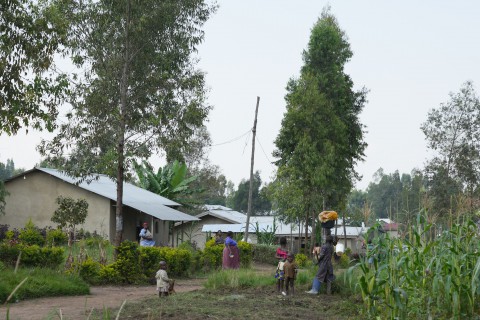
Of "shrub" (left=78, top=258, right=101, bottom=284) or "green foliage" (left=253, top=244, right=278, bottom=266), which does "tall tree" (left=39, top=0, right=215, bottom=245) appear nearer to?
"shrub" (left=78, top=258, right=101, bottom=284)

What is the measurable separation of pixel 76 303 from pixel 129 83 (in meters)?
12.8

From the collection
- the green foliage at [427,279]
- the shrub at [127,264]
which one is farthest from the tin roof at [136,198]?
the green foliage at [427,279]

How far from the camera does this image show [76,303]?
15.4 metres

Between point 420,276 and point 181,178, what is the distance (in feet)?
116

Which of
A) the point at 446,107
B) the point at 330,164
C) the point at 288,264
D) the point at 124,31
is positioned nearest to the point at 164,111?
the point at 124,31

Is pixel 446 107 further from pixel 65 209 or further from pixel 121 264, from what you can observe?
pixel 121 264

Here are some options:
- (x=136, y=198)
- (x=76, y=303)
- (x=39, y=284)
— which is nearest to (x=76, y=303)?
(x=76, y=303)

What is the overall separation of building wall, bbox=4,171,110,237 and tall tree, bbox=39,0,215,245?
10079mm

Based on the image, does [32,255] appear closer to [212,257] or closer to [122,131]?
[122,131]

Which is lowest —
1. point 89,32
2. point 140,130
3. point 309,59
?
point 140,130

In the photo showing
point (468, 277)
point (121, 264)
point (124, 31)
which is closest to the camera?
point (468, 277)

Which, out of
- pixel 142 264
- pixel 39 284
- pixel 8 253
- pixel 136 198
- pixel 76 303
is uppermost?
pixel 136 198

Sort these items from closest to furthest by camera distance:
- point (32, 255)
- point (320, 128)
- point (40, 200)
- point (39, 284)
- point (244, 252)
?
point (39, 284) → point (32, 255) → point (244, 252) → point (40, 200) → point (320, 128)

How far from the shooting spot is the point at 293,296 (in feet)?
50.0
